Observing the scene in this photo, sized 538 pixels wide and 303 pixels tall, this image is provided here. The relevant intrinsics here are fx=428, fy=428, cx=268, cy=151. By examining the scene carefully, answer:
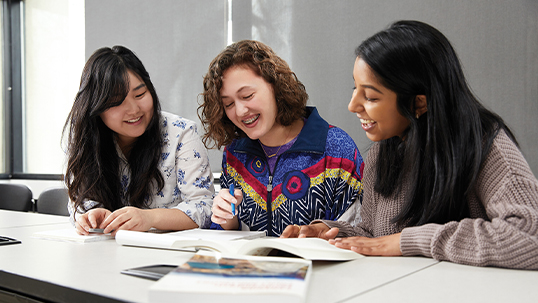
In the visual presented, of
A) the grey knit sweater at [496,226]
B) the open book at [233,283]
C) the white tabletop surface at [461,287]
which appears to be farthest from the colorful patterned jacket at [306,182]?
the open book at [233,283]

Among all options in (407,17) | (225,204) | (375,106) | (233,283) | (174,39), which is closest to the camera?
(233,283)

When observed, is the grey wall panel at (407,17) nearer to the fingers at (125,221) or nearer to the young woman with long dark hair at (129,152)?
the young woman with long dark hair at (129,152)

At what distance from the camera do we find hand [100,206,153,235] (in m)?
1.36

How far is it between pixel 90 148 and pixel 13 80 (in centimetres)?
378

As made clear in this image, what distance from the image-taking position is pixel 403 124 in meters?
1.20

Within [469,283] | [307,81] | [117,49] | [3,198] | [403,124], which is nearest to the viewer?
[469,283]

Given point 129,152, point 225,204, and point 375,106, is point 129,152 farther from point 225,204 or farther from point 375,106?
point 375,106

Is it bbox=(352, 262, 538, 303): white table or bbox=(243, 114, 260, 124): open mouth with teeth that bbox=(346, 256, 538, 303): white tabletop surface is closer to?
bbox=(352, 262, 538, 303): white table

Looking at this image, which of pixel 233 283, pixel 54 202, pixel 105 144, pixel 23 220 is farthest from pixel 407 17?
pixel 54 202

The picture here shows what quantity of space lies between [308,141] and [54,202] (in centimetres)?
190

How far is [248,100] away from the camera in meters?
1.56

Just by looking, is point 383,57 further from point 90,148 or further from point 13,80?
point 13,80

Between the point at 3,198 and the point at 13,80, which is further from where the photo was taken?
the point at 13,80

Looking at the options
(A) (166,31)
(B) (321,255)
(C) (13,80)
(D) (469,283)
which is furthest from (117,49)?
(C) (13,80)
